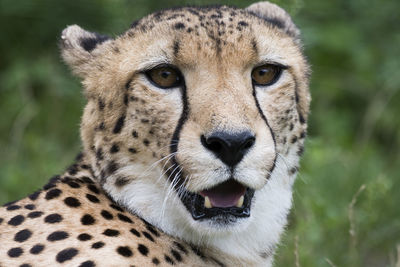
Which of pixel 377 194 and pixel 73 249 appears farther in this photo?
pixel 377 194

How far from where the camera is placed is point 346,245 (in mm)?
3336

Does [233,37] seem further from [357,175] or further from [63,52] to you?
[357,175]

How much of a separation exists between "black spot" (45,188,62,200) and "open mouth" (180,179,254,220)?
402 mm

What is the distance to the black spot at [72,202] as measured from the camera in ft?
7.59

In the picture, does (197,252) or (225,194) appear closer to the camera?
(225,194)

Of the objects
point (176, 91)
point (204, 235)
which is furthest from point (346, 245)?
point (176, 91)

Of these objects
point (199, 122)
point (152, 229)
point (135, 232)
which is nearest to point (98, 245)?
point (135, 232)

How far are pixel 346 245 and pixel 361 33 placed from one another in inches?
106

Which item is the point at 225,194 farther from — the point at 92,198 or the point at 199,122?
the point at 92,198

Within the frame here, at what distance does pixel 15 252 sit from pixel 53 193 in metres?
0.27

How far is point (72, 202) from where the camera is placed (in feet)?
7.63

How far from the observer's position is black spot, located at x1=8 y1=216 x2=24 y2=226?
7.40ft

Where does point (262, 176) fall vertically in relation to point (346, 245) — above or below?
above

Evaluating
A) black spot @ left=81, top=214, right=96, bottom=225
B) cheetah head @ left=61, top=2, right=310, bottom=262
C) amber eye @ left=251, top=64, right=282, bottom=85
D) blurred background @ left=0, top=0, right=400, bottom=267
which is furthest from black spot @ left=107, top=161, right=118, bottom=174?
blurred background @ left=0, top=0, right=400, bottom=267
